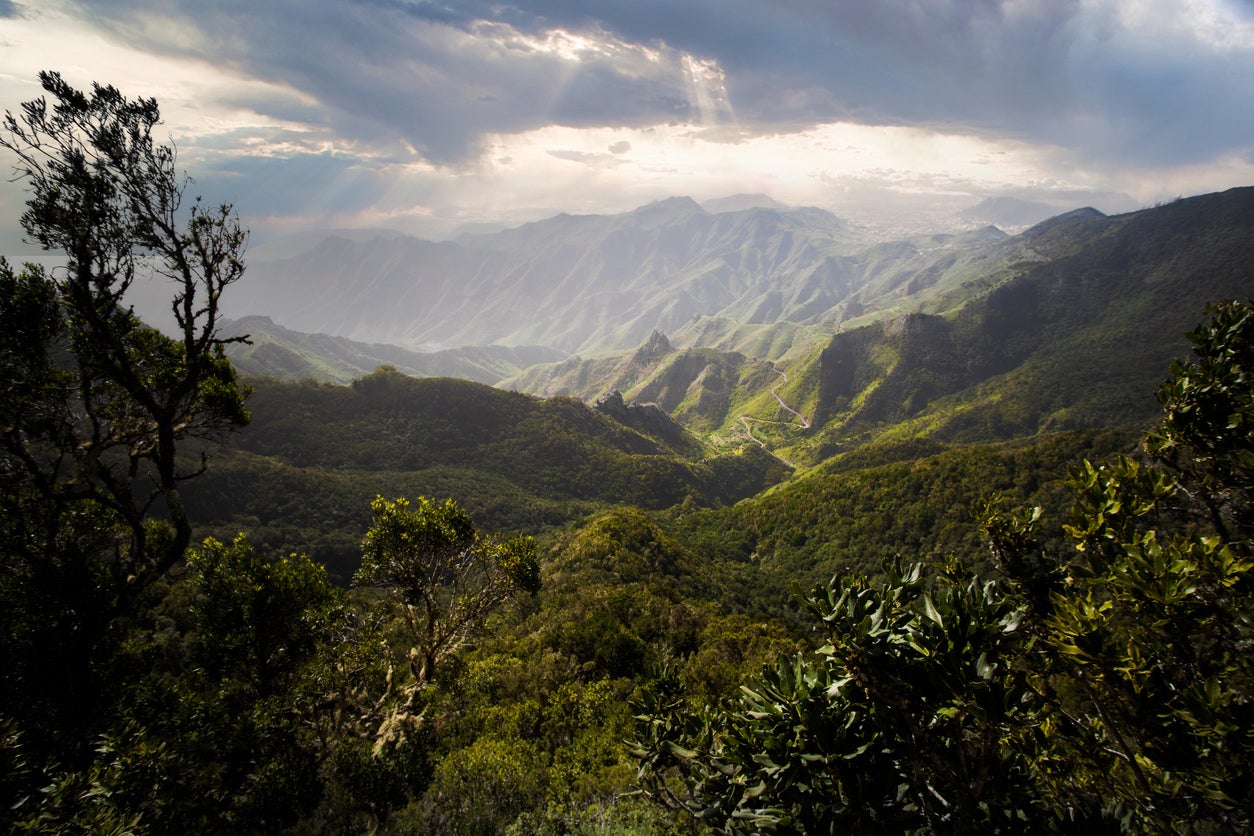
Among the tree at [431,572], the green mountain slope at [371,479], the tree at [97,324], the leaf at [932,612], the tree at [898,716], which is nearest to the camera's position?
the tree at [898,716]

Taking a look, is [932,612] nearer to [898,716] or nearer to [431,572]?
[898,716]

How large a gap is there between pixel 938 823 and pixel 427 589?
19.9 meters

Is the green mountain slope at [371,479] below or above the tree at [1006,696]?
below

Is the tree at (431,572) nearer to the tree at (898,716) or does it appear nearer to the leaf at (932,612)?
the tree at (898,716)

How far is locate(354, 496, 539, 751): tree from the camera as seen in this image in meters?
19.7

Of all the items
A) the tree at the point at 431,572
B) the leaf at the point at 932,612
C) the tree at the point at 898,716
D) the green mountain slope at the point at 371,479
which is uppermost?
the leaf at the point at 932,612

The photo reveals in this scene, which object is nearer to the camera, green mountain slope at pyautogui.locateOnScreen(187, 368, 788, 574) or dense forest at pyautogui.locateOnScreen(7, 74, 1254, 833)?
dense forest at pyautogui.locateOnScreen(7, 74, 1254, 833)

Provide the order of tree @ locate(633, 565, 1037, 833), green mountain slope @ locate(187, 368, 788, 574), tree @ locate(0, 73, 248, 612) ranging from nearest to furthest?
tree @ locate(633, 565, 1037, 833), tree @ locate(0, 73, 248, 612), green mountain slope @ locate(187, 368, 788, 574)

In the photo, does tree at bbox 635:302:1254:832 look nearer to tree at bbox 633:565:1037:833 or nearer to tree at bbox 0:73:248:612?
tree at bbox 633:565:1037:833

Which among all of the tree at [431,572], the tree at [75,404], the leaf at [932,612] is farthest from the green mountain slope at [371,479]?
the leaf at [932,612]

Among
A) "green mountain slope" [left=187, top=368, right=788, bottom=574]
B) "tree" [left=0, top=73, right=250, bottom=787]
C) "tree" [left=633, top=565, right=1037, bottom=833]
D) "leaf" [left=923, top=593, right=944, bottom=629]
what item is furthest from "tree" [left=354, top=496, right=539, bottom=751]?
"green mountain slope" [left=187, top=368, right=788, bottom=574]

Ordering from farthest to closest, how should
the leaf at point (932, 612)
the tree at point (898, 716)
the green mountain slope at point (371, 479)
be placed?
the green mountain slope at point (371, 479), the leaf at point (932, 612), the tree at point (898, 716)

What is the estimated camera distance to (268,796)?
14.7m

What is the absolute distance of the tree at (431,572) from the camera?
64.6 ft
